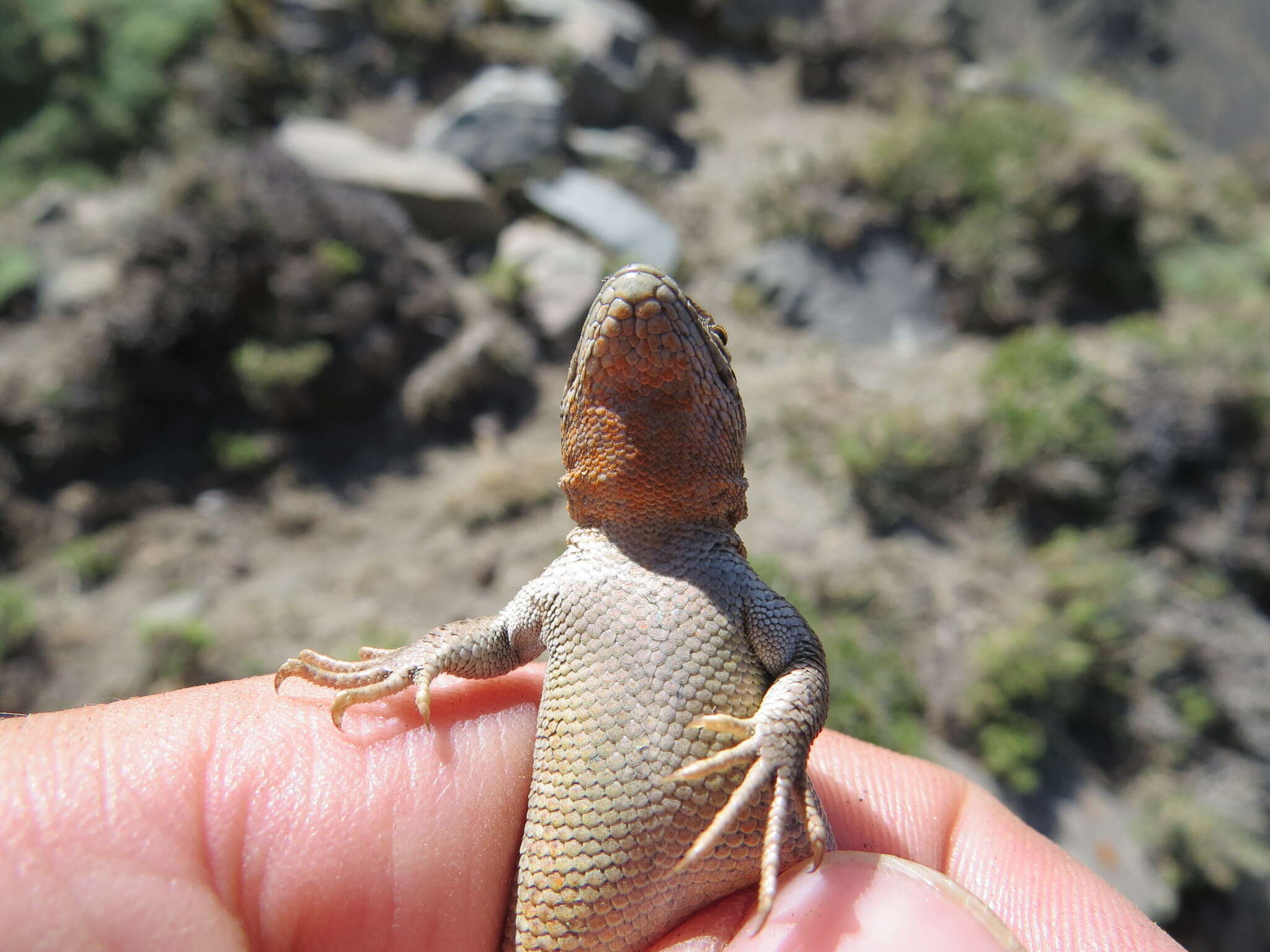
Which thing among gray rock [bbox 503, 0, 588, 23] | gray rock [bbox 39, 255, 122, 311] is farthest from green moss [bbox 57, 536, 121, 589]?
gray rock [bbox 503, 0, 588, 23]

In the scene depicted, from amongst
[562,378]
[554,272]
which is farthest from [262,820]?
[554,272]

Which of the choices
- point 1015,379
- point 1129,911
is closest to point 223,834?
point 1129,911

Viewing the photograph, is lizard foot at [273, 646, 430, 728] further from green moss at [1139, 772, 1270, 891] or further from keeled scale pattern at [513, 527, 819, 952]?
green moss at [1139, 772, 1270, 891]

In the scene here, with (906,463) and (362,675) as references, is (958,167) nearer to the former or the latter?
(906,463)

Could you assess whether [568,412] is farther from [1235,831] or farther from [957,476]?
[1235,831]

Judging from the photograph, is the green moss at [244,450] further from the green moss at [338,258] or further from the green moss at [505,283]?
the green moss at [505,283]

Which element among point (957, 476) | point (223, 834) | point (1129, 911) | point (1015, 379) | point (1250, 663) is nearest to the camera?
point (223, 834)

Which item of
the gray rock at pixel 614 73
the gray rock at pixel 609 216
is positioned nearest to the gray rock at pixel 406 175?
the gray rock at pixel 609 216

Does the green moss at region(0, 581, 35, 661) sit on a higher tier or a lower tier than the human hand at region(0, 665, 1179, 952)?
lower
